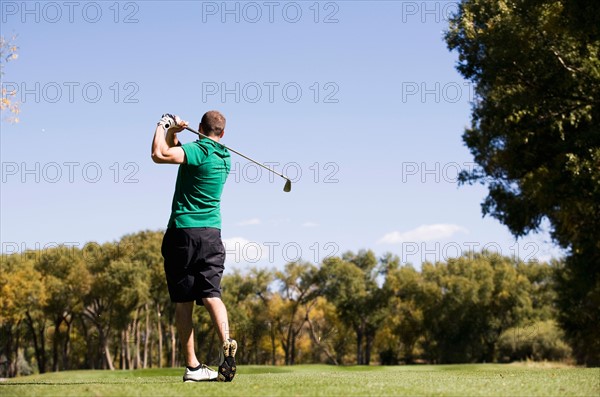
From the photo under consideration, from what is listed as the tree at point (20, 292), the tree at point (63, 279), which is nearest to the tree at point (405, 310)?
the tree at point (63, 279)

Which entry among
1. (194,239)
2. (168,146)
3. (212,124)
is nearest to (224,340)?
(194,239)

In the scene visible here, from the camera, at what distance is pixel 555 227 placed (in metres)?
25.8

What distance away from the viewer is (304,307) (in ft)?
245

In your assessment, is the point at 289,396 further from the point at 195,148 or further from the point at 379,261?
the point at 379,261

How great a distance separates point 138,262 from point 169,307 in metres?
11.4

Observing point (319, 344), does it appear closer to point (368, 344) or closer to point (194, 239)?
point (368, 344)

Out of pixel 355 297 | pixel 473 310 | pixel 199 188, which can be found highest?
pixel 199 188

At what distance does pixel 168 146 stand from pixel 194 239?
98 centimetres

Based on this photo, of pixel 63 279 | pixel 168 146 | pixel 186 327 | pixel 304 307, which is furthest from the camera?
pixel 304 307

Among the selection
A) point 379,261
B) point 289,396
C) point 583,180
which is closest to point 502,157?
point 583,180

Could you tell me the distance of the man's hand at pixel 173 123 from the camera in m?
7.26

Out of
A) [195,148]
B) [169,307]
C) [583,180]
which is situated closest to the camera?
[195,148]

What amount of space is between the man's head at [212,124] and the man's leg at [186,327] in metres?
1.78

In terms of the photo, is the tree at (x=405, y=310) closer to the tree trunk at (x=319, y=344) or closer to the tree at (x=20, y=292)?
the tree trunk at (x=319, y=344)
